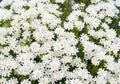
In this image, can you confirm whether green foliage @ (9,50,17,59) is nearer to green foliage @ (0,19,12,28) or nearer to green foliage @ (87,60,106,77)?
green foliage @ (0,19,12,28)

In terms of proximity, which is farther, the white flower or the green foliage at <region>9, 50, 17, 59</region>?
the green foliage at <region>9, 50, 17, 59</region>

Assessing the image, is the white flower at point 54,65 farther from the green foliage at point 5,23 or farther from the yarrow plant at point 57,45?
the green foliage at point 5,23

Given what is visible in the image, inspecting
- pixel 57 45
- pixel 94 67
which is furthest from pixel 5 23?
pixel 94 67

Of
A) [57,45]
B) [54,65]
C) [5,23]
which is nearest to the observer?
[54,65]

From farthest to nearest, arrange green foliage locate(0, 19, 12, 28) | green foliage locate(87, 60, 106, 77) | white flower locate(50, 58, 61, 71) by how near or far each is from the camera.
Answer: green foliage locate(0, 19, 12, 28)
green foliage locate(87, 60, 106, 77)
white flower locate(50, 58, 61, 71)

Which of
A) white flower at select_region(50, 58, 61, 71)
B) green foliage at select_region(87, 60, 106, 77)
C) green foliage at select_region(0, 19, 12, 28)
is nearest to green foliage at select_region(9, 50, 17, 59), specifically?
green foliage at select_region(0, 19, 12, 28)

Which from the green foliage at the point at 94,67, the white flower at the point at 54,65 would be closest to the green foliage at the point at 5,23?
the white flower at the point at 54,65

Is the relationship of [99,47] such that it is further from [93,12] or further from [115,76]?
[93,12]

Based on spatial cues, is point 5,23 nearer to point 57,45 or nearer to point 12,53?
point 12,53
